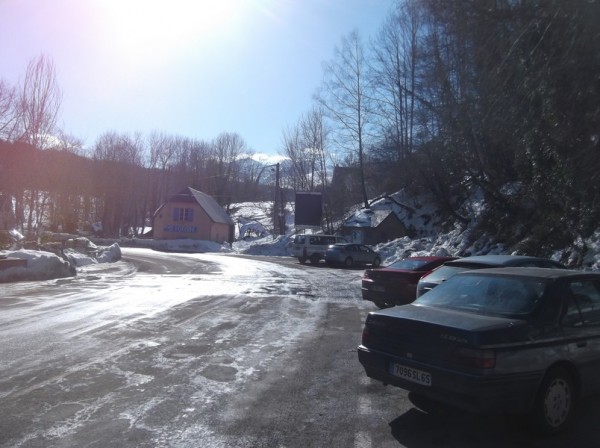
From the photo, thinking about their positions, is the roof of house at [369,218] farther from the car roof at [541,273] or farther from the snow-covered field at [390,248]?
the car roof at [541,273]

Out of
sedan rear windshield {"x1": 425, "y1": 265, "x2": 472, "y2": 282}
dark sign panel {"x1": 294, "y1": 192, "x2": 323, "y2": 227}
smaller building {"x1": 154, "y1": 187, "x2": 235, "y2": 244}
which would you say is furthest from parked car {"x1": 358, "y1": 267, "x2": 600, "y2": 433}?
smaller building {"x1": 154, "y1": 187, "x2": 235, "y2": 244}

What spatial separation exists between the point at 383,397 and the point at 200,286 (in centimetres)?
1326

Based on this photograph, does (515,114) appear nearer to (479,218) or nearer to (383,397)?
(383,397)

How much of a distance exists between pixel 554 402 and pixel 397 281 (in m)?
8.57

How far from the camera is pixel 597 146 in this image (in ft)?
40.7

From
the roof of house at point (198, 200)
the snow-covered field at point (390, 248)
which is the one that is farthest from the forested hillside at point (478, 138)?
the roof of house at point (198, 200)

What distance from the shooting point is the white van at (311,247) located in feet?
121

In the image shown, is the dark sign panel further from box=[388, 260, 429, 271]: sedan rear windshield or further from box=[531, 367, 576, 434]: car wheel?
box=[531, 367, 576, 434]: car wheel

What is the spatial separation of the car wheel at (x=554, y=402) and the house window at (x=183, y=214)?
214 feet

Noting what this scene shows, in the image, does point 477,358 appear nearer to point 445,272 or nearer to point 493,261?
point 493,261

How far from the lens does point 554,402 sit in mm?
5426

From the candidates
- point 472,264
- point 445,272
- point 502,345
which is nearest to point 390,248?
point 445,272

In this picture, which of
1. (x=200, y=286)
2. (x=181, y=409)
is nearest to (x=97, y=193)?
(x=200, y=286)

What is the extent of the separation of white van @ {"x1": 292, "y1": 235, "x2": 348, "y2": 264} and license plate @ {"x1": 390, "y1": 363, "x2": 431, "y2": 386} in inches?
1228
